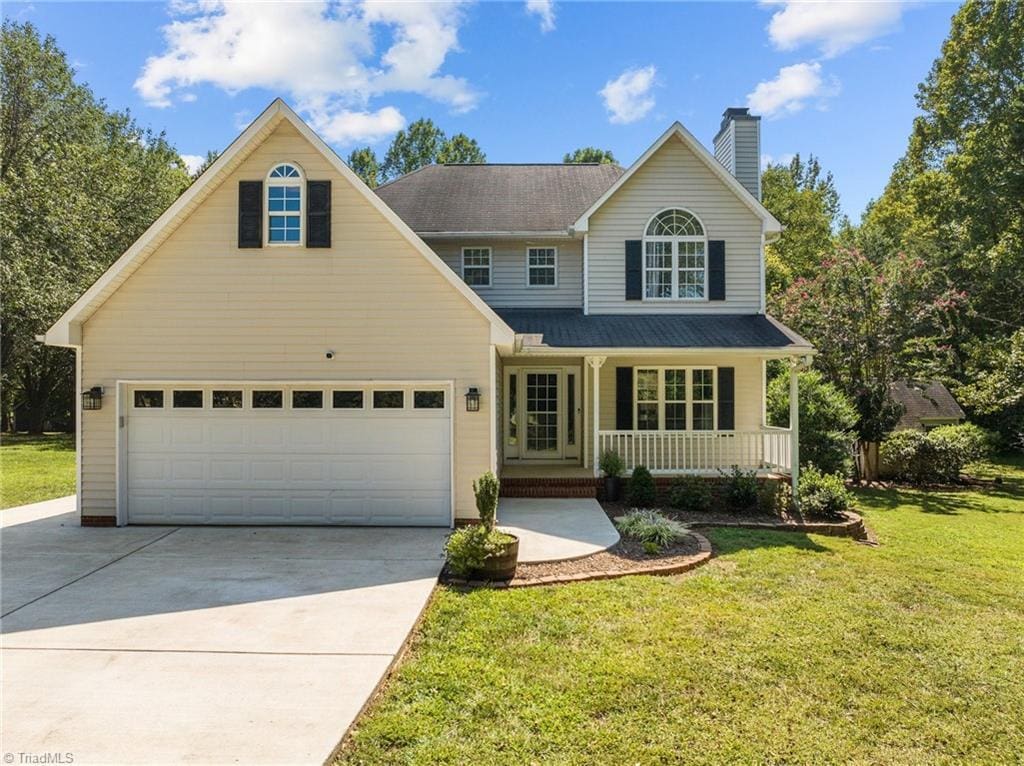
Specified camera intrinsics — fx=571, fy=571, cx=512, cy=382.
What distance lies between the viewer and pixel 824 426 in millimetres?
13305

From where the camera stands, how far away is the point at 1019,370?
620 inches

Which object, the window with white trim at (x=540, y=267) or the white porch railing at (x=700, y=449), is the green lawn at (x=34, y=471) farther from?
the white porch railing at (x=700, y=449)

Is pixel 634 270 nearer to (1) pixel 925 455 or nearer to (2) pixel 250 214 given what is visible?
(2) pixel 250 214

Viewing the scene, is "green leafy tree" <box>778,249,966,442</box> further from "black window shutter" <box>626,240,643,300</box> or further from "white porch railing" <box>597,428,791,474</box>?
"black window shutter" <box>626,240,643,300</box>

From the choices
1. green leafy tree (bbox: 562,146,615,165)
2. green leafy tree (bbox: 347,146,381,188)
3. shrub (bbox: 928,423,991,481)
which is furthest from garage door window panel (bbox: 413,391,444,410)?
green leafy tree (bbox: 562,146,615,165)

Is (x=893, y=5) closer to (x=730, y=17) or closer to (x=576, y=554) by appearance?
(x=730, y=17)

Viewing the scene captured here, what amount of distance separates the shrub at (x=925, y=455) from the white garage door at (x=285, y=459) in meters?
12.8

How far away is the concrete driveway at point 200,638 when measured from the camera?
3.73 meters

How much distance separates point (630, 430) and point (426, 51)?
10.4m

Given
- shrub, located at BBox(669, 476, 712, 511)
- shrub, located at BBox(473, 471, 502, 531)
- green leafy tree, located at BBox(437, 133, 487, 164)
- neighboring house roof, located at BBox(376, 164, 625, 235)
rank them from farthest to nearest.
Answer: green leafy tree, located at BBox(437, 133, 487, 164) < neighboring house roof, located at BBox(376, 164, 625, 235) < shrub, located at BBox(669, 476, 712, 511) < shrub, located at BBox(473, 471, 502, 531)

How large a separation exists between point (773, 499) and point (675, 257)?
572 cm

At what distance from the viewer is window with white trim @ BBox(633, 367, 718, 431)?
41.7 feet

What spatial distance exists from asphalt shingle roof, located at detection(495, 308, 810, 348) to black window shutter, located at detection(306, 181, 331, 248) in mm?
4552

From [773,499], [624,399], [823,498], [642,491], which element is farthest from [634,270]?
[823,498]
